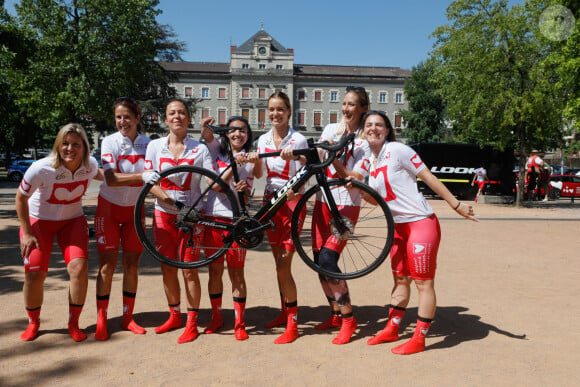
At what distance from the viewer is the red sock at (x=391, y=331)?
471 centimetres

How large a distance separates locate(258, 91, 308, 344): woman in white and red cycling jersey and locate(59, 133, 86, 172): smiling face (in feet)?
5.72

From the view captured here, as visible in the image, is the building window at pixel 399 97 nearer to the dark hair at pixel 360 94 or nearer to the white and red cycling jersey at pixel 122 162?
the dark hair at pixel 360 94

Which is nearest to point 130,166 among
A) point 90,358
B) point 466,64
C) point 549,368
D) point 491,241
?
point 90,358

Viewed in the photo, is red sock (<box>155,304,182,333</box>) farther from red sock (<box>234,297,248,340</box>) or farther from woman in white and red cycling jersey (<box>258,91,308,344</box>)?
woman in white and red cycling jersey (<box>258,91,308,344</box>)

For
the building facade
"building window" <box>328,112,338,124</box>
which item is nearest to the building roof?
the building facade

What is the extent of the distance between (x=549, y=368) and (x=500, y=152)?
2418 cm

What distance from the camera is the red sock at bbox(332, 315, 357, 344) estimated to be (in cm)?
470

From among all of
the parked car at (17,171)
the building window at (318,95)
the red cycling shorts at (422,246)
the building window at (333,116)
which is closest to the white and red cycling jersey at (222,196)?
the red cycling shorts at (422,246)

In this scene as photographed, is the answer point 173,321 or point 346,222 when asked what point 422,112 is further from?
point 173,321

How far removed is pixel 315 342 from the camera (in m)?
4.73

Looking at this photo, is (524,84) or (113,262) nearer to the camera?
(113,262)

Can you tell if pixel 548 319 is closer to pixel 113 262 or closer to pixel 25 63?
pixel 113 262

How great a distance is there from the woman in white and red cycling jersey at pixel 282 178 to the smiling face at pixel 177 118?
0.77 m

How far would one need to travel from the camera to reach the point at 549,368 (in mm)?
4027
